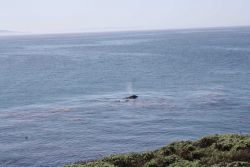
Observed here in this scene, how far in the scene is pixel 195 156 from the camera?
26.2 meters

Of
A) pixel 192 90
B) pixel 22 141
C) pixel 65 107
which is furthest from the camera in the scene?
pixel 192 90

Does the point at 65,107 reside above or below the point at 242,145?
below

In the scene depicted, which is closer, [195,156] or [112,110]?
[195,156]

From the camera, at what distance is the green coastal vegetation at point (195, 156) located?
79.4ft

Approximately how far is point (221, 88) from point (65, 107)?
34.9m

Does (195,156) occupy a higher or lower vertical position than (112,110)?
higher

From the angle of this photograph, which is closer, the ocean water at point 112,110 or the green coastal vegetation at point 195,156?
the green coastal vegetation at point 195,156

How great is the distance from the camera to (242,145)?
85.3ft

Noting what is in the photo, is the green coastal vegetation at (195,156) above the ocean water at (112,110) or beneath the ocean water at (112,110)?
above

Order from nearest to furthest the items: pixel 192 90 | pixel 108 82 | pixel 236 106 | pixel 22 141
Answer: pixel 22 141 → pixel 236 106 → pixel 192 90 → pixel 108 82

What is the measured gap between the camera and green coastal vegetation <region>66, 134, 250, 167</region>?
953 inches

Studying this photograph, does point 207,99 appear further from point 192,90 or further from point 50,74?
point 50,74

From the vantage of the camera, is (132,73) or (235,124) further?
(132,73)

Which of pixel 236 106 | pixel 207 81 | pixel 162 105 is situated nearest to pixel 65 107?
pixel 162 105
